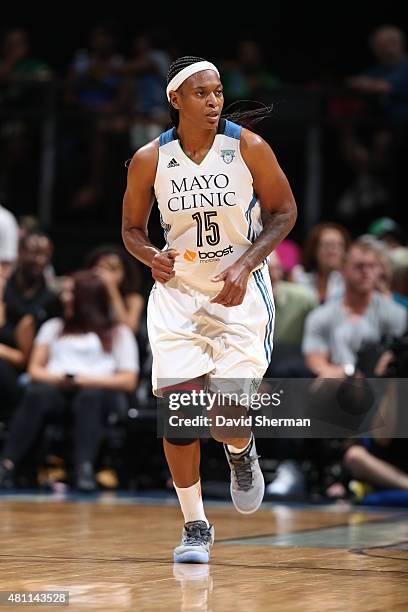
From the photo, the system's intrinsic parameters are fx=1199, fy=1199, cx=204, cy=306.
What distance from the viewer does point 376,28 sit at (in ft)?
40.8

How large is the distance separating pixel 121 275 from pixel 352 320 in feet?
6.51

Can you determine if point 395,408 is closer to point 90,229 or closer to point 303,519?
point 303,519

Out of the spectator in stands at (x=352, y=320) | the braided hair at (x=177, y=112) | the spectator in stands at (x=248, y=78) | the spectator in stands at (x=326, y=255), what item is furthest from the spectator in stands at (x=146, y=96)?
the braided hair at (x=177, y=112)

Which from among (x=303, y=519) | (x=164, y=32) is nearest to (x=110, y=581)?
(x=303, y=519)

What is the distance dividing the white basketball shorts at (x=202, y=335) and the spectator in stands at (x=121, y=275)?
14.5 feet

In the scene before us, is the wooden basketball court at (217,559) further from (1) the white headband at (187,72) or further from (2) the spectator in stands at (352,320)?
(1) the white headband at (187,72)

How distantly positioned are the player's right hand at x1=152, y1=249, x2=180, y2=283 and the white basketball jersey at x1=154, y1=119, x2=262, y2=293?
0.31 feet

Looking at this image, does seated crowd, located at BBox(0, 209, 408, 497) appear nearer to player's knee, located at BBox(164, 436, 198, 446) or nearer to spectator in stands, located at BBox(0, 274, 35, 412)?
spectator in stands, located at BBox(0, 274, 35, 412)

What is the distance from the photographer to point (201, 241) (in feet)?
15.3

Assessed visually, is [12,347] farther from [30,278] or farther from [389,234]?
[389,234]

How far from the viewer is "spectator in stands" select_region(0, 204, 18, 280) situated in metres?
9.54

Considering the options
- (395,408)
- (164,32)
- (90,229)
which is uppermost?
(164,32)

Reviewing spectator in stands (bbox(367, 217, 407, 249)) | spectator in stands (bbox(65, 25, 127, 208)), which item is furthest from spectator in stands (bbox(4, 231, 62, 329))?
spectator in stands (bbox(367, 217, 407, 249))

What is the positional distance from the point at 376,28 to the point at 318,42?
2.07ft
